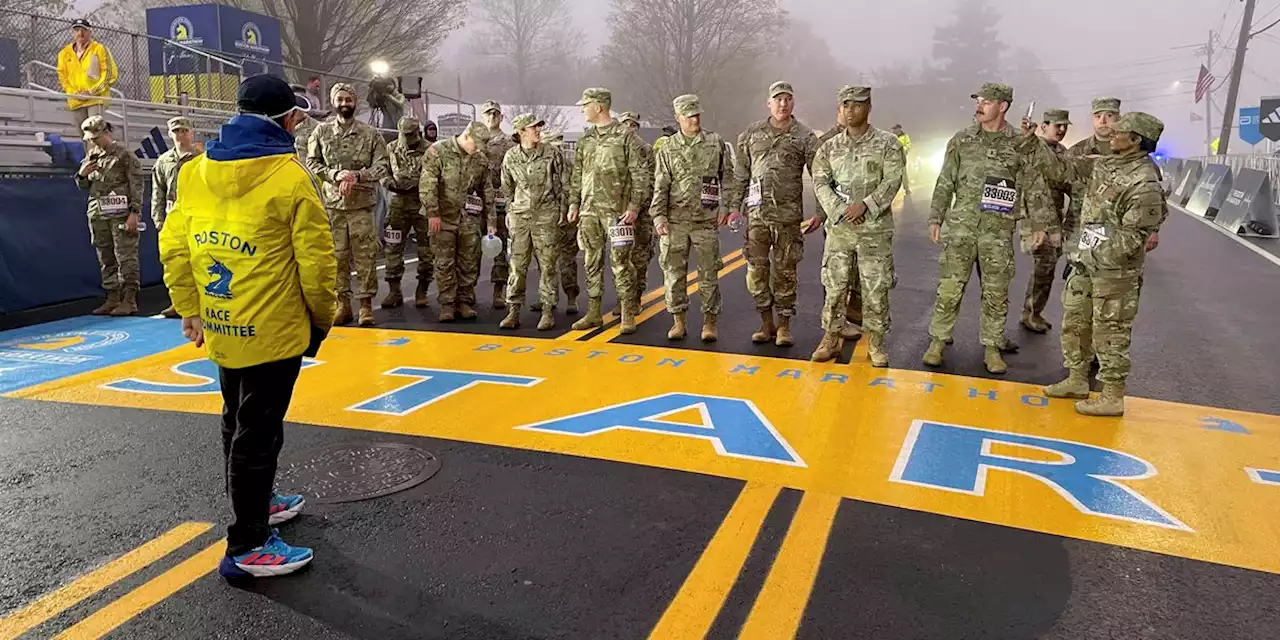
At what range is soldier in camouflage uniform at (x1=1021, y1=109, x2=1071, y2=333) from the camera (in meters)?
7.59

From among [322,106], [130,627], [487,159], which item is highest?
[322,106]

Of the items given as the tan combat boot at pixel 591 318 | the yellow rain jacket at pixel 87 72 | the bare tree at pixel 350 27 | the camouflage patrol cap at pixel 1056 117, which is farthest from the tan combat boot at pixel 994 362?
the bare tree at pixel 350 27

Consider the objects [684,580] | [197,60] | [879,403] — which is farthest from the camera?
[197,60]

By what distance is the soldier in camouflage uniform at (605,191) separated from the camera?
24.9 feet

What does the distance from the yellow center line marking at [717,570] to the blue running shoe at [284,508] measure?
1847mm

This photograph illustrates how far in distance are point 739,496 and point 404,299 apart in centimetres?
678

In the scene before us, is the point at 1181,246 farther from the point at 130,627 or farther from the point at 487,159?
the point at 130,627

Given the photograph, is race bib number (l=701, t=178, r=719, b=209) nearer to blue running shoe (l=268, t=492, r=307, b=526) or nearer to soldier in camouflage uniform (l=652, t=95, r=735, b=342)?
soldier in camouflage uniform (l=652, t=95, r=735, b=342)

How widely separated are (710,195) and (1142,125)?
11.0 feet

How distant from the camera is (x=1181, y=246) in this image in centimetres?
1452

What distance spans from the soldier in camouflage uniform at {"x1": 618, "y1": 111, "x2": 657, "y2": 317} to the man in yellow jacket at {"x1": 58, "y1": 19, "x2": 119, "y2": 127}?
8.90 meters

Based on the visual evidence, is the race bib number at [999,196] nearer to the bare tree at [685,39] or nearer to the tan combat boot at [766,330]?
the tan combat boot at [766,330]

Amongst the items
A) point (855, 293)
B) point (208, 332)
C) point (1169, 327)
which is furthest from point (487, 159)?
point (1169, 327)

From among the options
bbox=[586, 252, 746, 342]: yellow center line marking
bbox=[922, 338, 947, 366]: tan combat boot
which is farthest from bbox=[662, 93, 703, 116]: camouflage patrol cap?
bbox=[922, 338, 947, 366]: tan combat boot
